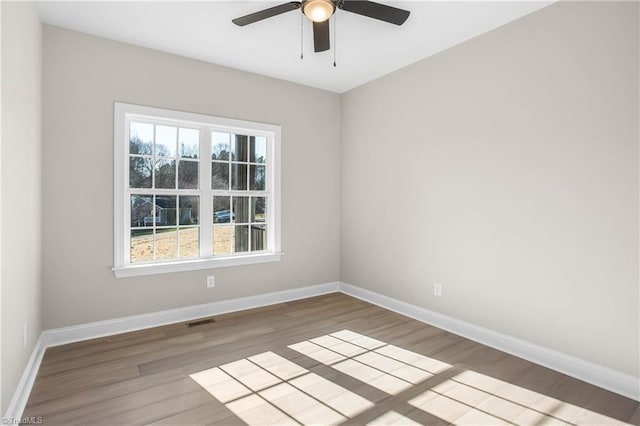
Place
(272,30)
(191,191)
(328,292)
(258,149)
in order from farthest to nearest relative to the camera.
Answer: (328,292), (258,149), (191,191), (272,30)

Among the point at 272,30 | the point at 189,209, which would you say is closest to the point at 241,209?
the point at 189,209

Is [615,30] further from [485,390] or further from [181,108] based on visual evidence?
[181,108]

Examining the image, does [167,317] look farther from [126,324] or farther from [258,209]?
[258,209]

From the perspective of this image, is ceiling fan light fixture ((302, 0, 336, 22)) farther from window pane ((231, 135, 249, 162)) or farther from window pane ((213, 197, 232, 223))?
window pane ((213, 197, 232, 223))

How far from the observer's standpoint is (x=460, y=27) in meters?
2.94

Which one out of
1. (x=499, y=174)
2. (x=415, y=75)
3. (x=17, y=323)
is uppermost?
(x=415, y=75)

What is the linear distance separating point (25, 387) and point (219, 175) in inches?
95.4

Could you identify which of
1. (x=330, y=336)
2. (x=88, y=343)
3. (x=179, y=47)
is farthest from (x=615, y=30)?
(x=88, y=343)

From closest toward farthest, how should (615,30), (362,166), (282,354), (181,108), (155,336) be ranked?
1. (615,30)
2. (282,354)
3. (155,336)
4. (181,108)
5. (362,166)

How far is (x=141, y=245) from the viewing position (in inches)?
135

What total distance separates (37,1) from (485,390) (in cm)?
432

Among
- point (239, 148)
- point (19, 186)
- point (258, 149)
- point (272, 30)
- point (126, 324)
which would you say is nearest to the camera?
point (19, 186)

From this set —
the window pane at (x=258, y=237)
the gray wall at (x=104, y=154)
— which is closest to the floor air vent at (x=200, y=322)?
the gray wall at (x=104, y=154)

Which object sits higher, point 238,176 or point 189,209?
point 238,176
